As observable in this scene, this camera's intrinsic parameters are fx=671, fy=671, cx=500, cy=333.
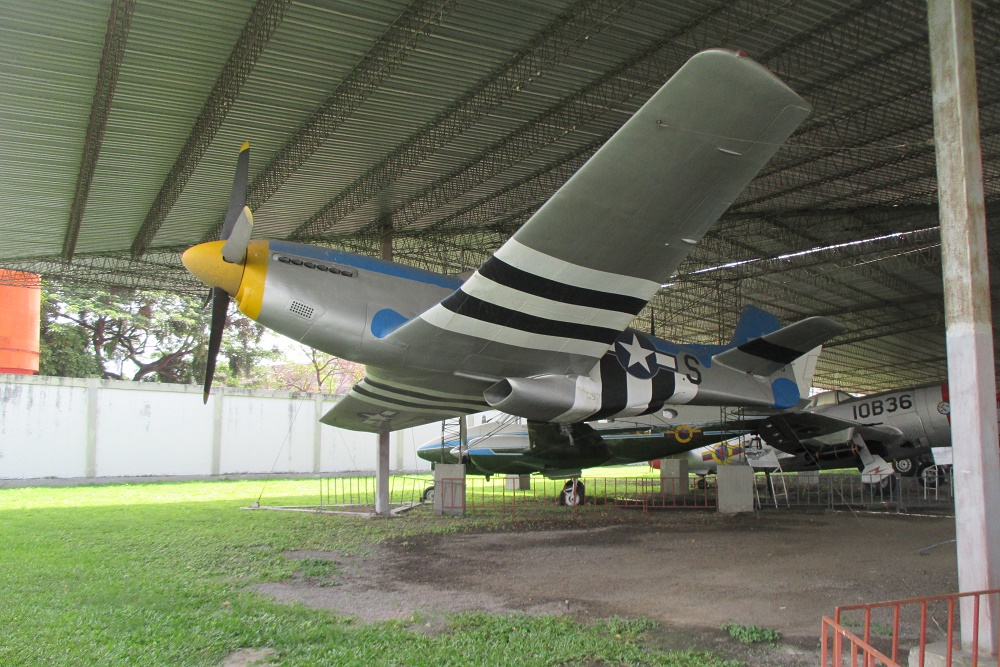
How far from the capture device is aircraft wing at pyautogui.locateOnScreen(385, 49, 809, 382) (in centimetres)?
543

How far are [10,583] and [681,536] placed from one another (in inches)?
396

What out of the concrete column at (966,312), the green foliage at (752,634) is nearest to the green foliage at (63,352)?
the green foliage at (752,634)

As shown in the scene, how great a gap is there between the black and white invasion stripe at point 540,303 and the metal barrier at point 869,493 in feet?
36.1

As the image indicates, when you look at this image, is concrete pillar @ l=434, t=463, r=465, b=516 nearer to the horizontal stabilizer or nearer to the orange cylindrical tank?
the horizontal stabilizer

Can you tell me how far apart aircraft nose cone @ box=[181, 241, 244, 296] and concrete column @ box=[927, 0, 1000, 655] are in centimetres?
746

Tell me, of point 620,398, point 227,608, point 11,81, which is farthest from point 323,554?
point 11,81

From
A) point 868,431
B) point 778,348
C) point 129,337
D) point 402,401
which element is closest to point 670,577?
point 778,348

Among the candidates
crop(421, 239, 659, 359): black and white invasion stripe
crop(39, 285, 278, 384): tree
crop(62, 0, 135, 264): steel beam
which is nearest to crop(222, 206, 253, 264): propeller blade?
crop(421, 239, 659, 359): black and white invasion stripe

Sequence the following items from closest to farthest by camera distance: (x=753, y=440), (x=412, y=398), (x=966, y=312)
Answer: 1. (x=966, y=312)
2. (x=412, y=398)
3. (x=753, y=440)

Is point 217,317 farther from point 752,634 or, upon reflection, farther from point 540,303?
point 752,634

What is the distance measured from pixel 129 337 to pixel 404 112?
35.6 metres

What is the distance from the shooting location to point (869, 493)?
68.5 feet

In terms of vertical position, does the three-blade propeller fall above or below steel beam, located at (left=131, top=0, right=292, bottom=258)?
below

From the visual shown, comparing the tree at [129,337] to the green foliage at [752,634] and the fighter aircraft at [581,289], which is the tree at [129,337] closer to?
the fighter aircraft at [581,289]
